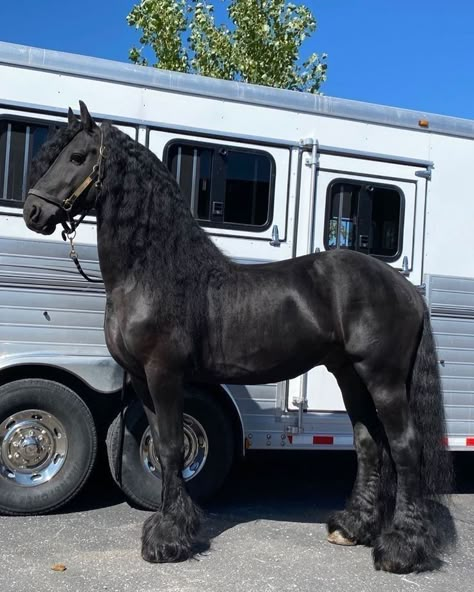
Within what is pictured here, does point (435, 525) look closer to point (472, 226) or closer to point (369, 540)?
point (369, 540)

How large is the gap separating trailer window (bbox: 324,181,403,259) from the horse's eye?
2090 millimetres

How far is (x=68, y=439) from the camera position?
493 centimetres

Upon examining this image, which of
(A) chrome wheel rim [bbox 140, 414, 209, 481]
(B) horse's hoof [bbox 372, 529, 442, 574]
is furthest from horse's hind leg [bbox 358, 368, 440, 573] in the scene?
(A) chrome wheel rim [bbox 140, 414, 209, 481]

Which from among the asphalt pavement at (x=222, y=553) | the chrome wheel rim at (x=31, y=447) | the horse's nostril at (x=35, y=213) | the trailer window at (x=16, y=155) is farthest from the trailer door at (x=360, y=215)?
the horse's nostril at (x=35, y=213)

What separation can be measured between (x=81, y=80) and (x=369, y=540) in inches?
146

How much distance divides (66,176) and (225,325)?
1.28 meters

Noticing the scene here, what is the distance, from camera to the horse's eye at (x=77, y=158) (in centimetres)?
404

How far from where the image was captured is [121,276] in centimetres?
415

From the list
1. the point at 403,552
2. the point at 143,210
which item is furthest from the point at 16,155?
the point at 403,552

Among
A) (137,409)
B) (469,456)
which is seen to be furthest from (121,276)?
(469,456)

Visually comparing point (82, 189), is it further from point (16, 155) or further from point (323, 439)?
point (323, 439)

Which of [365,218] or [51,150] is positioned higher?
[51,150]

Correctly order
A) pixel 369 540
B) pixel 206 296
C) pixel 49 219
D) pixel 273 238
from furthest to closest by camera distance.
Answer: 1. pixel 273 238
2. pixel 369 540
3. pixel 206 296
4. pixel 49 219

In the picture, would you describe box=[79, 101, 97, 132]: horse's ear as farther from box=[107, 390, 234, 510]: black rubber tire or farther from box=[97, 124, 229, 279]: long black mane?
box=[107, 390, 234, 510]: black rubber tire
